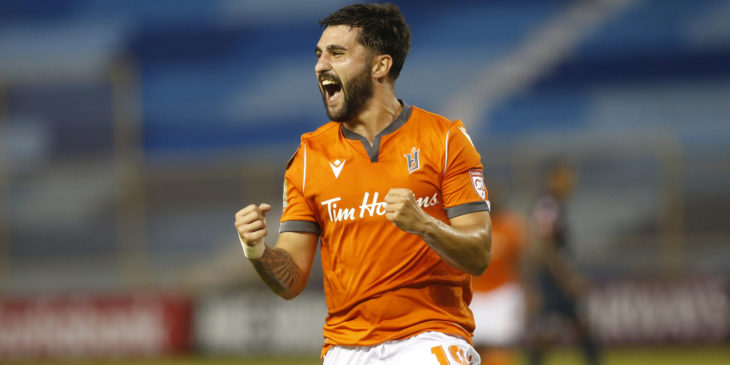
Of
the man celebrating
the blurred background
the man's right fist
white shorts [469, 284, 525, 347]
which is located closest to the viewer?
the man's right fist

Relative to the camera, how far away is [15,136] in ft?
61.5

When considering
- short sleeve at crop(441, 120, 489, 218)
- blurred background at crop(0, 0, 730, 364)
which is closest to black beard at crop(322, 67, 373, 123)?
→ short sleeve at crop(441, 120, 489, 218)

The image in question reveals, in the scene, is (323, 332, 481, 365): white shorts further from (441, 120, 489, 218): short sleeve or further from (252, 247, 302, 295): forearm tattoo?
(441, 120, 489, 218): short sleeve

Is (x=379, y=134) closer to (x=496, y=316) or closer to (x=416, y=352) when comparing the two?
(x=416, y=352)

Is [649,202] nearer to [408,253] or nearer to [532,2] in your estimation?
[532,2]

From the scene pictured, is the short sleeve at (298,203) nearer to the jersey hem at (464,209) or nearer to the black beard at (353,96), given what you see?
the black beard at (353,96)

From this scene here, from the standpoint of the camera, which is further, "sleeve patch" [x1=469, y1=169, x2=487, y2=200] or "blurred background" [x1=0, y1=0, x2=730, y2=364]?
"blurred background" [x1=0, y1=0, x2=730, y2=364]

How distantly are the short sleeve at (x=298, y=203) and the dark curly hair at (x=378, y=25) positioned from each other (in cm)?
50

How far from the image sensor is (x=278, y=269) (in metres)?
3.89

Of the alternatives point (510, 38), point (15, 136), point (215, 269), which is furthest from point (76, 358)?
point (510, 38)

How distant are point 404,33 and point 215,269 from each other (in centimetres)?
1370

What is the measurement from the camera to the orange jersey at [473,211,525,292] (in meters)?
8.51

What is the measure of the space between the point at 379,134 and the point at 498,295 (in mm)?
4921

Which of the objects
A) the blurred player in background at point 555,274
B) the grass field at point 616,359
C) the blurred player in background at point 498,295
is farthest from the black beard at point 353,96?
the grass field at point 616,359
